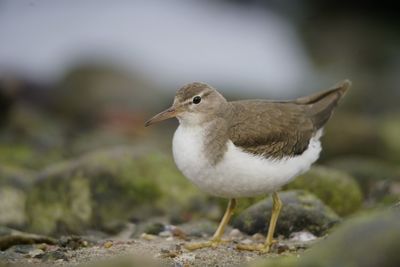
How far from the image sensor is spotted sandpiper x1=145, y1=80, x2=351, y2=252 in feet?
24.9

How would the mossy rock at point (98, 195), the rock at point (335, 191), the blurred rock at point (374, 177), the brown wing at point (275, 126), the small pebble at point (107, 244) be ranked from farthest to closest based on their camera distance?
1. the blurred rock at point (374, 177)
2. the rock at point (335, 191)
3. the mossy rock at point (98, 195)
4. the brown wing at point (275, 126)
5. the small pebble at point (107, 244)

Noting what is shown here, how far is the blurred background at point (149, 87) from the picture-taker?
996 cm

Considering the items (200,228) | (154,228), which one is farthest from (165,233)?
(200,228)

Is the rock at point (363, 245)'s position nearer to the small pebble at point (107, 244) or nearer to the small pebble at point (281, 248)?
the small pebble at point (281, 248)

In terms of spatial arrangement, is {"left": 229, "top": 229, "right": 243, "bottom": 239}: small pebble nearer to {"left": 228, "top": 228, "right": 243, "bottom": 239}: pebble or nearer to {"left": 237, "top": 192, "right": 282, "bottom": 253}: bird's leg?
{"left": 228, "top": 228, "right": 243, "bottom": 239}: pebble

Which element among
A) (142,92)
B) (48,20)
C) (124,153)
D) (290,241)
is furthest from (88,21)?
(290,241)

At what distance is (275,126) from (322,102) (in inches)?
61.3

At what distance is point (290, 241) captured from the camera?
842cm

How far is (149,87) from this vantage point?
2011cm

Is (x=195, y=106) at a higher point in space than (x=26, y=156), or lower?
lower

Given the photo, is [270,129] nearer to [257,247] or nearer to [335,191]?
[257,247]

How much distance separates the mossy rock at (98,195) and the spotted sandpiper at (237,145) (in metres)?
1.77

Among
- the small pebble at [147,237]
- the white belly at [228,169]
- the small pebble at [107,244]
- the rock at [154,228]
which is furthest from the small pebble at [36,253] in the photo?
the white belly at [228,169]

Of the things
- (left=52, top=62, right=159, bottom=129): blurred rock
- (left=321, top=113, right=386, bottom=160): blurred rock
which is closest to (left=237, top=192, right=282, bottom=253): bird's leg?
(left=321, top=113, right=386, bottom=160): blurred rock
